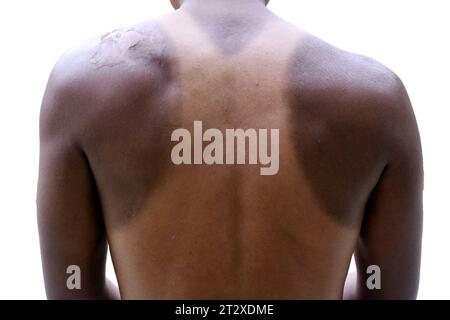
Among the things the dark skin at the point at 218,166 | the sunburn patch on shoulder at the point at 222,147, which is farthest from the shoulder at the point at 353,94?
the sunburn patch on shoulder at the point at 222,147

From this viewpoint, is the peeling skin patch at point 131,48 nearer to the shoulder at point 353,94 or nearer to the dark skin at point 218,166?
the dark skin at point 218,166

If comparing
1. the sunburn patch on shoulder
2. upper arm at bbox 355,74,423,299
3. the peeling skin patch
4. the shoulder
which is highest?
the peeling skin patch

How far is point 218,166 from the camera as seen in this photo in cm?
97

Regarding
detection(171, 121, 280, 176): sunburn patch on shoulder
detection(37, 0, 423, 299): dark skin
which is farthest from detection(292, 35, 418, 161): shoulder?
detection(171, 121, 280, 176): sunburn patch on shoulder

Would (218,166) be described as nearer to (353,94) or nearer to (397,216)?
(353,94)

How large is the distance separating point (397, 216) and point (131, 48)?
2.19 feet

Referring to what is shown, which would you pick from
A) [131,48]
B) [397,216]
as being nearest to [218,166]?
[131,48]

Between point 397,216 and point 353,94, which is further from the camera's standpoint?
point 397,216

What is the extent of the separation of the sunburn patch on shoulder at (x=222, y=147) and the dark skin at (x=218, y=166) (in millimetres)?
13

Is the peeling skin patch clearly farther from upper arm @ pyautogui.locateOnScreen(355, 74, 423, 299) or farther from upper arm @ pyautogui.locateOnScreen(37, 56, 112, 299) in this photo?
upper arm @ pyautogui.locateOnScreen(355, 74, 423, 299)

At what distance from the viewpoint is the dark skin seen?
0.97 meters

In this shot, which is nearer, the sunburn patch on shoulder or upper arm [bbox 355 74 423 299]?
the sunburn patch on shoulder
